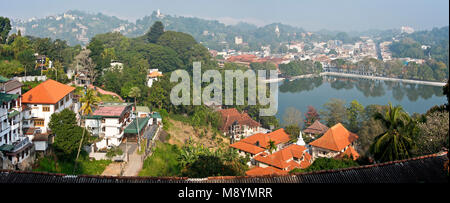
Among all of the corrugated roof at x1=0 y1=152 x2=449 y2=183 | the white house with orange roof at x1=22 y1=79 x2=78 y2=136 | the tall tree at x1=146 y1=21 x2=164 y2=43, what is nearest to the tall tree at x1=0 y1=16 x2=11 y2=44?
the white house with orange roof at x1=22 y1=79 x2=78 y2=136

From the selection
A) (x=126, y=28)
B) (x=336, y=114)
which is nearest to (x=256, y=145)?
(x=336, y=114)

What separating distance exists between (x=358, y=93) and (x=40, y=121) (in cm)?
2454

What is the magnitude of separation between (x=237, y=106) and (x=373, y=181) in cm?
1217

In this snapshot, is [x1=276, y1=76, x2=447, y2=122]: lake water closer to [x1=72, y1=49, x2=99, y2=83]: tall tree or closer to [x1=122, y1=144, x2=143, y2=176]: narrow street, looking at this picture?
[x1=72, y1=49, x2=99, y2=83]: tall tree

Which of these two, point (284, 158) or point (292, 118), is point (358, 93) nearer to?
point (292, 118)

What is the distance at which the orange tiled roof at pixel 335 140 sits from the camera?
10.5m

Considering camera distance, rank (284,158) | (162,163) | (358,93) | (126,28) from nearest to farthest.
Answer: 1. (162,163)
2. (284,158)
3. (358,93)
4. (126,28)

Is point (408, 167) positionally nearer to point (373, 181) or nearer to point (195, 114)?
point (373, 181)

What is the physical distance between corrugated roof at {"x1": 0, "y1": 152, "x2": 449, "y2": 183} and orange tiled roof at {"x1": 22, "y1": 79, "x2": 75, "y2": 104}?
5.07 meters

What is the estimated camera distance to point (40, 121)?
8383mm

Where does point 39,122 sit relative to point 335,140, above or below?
above

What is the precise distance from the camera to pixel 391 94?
27.7m
